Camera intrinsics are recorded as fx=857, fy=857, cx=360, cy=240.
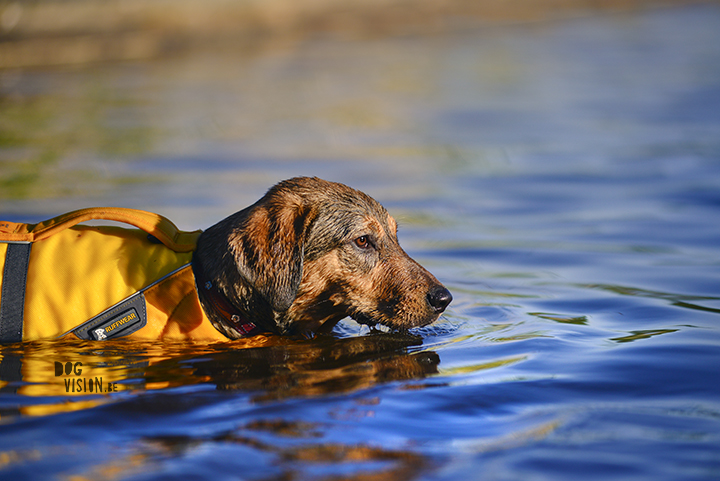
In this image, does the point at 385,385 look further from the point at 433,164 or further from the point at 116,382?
the point at 433,164

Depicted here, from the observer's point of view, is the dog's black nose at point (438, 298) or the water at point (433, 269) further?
the dog's black nose at point (438, 298)

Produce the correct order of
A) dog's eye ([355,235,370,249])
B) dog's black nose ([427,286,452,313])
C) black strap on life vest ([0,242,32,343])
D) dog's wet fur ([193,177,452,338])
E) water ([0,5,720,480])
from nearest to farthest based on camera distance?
water ([0,5,720,480]), black strap on life vest ([0,242,32,343]), dog's wet fur ([193,177,452,338]), dog's black nose ([427,286,452,313]), dog's eye ([355,235,370,249])

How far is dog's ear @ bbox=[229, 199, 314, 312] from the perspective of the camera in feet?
19.2

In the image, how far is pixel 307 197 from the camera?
6316mm

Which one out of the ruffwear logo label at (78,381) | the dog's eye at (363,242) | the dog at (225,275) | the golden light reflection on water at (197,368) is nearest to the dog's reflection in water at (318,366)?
the golden light reflection on water at (197,368)

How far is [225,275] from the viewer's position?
5969 mm

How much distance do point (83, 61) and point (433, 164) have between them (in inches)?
589

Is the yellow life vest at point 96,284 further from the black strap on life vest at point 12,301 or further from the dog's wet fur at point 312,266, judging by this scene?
the dog's wet fur at point 312,266

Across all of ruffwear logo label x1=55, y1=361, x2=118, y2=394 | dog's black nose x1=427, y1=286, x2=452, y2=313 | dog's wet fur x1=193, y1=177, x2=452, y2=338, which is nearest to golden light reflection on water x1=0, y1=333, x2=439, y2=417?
ruffwear logo label x1=55, y1=361, x2=118, y2=394

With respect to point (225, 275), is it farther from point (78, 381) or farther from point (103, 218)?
point (78, 381)

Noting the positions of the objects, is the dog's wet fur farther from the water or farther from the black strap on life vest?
the black strap on life vest

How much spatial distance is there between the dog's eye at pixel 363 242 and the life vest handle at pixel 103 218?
1.20 metres

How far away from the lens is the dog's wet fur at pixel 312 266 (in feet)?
19.4

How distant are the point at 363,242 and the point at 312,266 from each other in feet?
1.47
